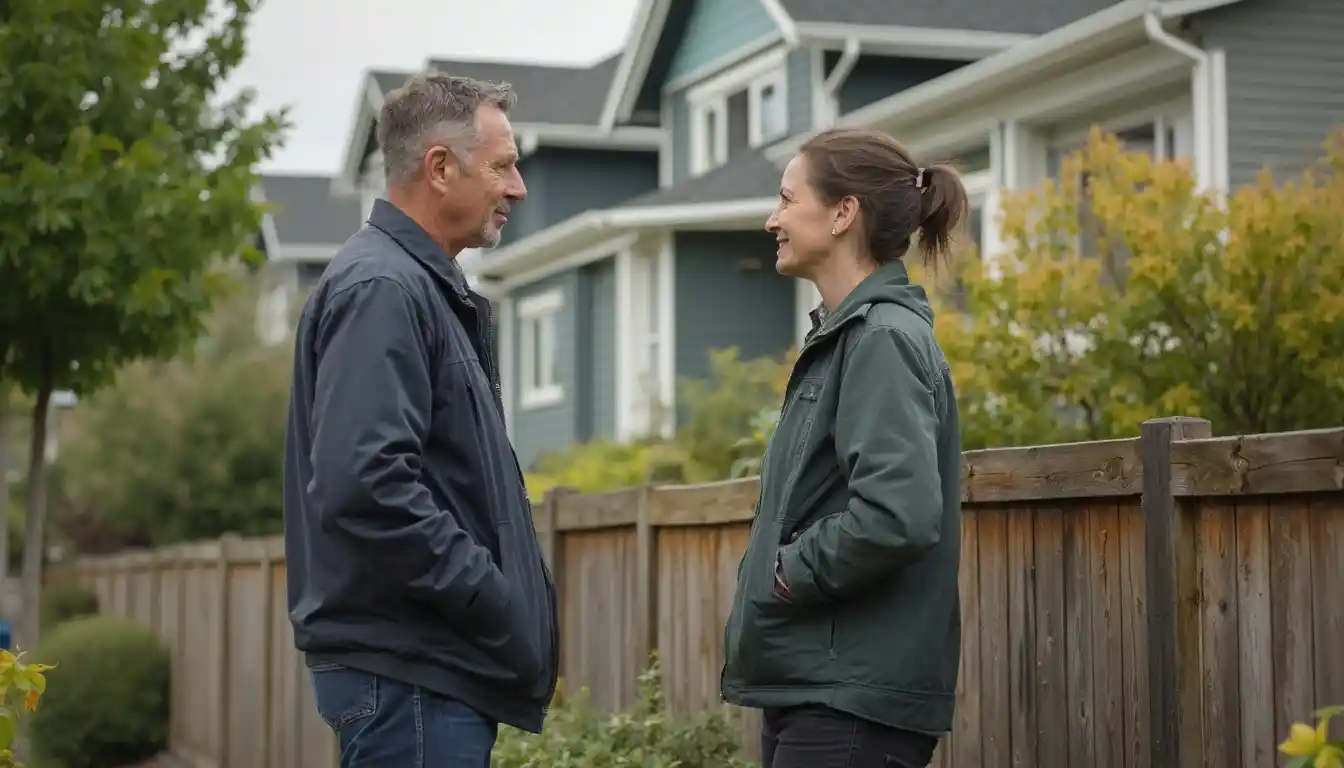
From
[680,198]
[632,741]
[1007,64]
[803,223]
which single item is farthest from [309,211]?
[803,223]

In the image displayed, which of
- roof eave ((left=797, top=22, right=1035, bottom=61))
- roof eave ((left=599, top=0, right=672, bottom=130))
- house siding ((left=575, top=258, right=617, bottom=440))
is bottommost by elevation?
house siding ((left=575, top=258, right=617, bottom=440))

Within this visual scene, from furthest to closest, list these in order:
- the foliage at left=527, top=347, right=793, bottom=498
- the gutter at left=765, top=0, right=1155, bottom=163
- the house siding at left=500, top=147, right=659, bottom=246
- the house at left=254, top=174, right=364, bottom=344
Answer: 1. the house at left=254, top=174, right=364, bottom=344
2. the house siding at left=500, top=147, right=659, bottom=246
3. the foliage at left=527, top=347, right=793, bottom=498
4. the gutter at left=765, top=0, right=1155, bottom=163

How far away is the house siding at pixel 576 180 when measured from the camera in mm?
26266

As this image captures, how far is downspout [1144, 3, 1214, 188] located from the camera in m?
13.4

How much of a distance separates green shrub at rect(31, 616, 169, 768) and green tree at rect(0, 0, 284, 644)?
294 centimetres

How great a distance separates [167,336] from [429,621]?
8.37 m

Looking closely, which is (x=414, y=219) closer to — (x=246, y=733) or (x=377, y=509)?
(x=377, y=509)

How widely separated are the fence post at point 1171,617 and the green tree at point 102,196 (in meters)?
7.64

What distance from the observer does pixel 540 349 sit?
2591 cm

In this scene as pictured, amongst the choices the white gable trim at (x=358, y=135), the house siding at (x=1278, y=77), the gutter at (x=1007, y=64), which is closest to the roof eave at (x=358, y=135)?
the white gable trim at (x=358, y=135)

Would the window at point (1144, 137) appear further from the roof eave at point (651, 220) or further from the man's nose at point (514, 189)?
the man's nose at point (514, 189)

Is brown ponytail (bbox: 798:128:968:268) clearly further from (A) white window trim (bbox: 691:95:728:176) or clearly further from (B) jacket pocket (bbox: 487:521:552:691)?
(A) white window trim (bbox: 691:95:728:176)

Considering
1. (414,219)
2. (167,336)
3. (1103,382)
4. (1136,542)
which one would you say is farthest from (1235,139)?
(414,219)

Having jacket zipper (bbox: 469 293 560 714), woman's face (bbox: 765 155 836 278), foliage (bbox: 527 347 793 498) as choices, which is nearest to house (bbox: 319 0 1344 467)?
foliage (bbox: 527 347 793 498)
